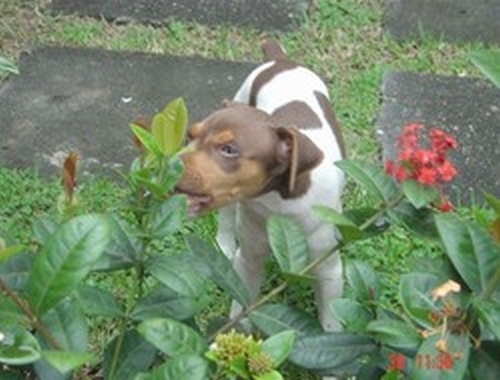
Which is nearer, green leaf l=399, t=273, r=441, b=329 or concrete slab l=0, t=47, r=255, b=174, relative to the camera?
green leaf l=399, t=273, r=441, b=329

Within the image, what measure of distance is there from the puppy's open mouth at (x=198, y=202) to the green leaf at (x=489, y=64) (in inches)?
39.1

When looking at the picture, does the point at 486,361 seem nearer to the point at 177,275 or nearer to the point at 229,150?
the point at 177,275

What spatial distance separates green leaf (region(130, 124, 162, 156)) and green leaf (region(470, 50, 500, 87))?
1.63 ft

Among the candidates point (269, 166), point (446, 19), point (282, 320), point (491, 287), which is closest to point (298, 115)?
point (269, 166)

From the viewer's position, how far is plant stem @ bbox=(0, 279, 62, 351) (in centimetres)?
147

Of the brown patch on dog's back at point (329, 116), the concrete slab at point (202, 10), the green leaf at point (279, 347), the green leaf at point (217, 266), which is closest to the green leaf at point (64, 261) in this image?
the green leaf at point (279, 347)

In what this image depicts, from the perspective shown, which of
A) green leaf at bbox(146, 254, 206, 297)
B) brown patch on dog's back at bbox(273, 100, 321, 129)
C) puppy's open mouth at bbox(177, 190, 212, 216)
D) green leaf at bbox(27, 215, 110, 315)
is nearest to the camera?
green leaf at bbox(27, 215, 110, 315)

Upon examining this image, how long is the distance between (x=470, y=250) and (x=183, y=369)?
52cm

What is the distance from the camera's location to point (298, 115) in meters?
2.88

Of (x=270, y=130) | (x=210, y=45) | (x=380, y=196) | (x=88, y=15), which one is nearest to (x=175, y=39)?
(x=210, y=45)

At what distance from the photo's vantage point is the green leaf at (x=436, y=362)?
1.51 meters

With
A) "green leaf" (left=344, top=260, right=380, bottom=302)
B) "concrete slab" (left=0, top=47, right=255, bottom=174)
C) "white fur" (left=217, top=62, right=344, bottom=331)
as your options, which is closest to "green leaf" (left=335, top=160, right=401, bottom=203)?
"green leaf" (left=344, top=260, right=380, bottom=302)

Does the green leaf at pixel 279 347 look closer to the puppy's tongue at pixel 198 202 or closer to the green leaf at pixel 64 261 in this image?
the green leaf at pixel 64 261

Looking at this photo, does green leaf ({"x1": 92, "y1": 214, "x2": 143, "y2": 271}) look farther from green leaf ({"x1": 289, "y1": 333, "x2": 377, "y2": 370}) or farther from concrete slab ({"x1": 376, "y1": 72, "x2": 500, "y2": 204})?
concrete slab ({"x1": 376, "y1": 72, "x2": 500, "y2": 204})
